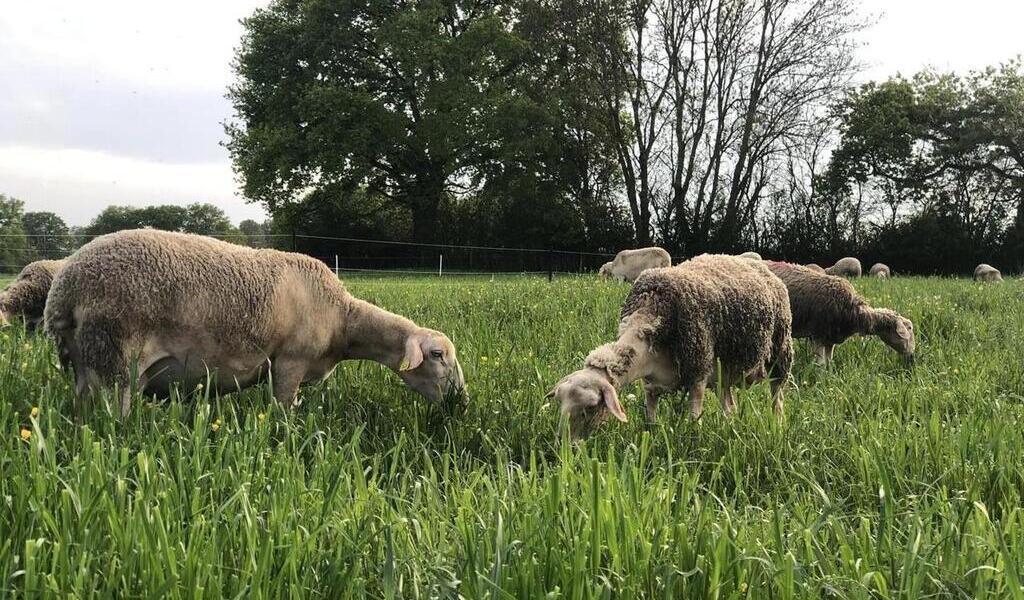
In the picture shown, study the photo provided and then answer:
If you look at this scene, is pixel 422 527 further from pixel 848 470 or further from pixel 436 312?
pixel 436 312

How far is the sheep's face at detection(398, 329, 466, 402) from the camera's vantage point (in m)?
4.31

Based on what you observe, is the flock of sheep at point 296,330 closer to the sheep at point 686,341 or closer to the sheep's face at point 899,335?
the sheep at point 686,341

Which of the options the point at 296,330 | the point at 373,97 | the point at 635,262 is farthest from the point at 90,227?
the point at 296,330

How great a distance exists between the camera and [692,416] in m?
3.92

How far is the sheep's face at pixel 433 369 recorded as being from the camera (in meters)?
4.31

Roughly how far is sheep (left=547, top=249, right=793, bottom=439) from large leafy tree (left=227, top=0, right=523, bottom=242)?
26.1 meters

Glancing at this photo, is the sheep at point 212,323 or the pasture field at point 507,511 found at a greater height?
the sheep at point 212,323

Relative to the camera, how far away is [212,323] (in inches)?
147

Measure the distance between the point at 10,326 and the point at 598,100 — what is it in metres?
27.6

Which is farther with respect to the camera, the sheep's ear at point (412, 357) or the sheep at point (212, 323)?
the sheep's ear at point (412, 357)

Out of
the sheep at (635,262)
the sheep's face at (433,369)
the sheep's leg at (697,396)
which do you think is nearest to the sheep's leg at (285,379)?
the sheep's face at (433,369)

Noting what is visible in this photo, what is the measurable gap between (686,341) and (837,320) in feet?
11.5

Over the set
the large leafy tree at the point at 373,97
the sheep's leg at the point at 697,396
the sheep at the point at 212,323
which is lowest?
the sheep's leg at the point at 697,396

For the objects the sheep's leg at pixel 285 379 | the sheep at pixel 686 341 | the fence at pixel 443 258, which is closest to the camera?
the sheep at pixel 686 341
